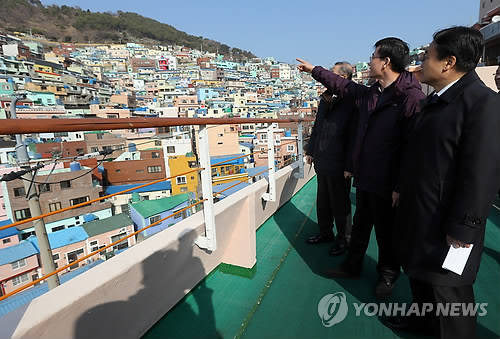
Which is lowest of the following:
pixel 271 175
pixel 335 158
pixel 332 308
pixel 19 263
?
pixel 19 263

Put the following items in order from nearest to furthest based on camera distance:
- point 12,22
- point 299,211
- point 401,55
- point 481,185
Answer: point 481,185
point 401,55
point 299,211
point 12,22

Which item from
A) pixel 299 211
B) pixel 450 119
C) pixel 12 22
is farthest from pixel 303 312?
pixel 12 22

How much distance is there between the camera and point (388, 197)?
1.61 meters

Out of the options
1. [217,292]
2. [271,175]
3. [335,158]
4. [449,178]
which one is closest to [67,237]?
[271,175]

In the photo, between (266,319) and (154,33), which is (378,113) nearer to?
(266,319)

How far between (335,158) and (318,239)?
767 mm

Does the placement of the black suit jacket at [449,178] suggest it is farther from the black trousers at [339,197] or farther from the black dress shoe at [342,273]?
the black trousers at [339,197]

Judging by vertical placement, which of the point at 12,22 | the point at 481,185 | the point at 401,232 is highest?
the point at 12,22

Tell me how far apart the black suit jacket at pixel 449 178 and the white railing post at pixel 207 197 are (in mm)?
1036

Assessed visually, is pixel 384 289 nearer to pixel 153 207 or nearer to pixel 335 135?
pixel 335 135

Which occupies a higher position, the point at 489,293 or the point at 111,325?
the point at 111,325

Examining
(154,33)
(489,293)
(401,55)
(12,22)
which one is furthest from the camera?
(154,33)

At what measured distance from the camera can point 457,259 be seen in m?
1.01

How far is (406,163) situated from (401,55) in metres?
0.72
